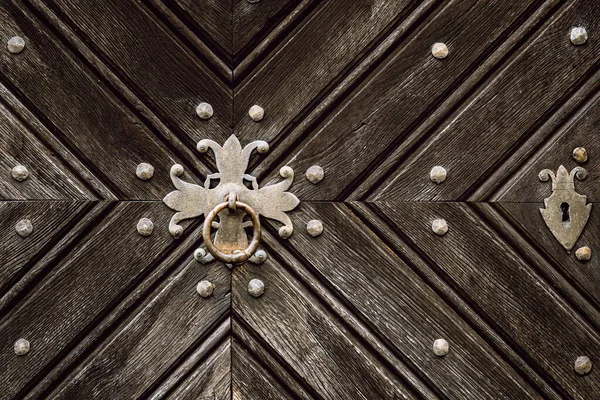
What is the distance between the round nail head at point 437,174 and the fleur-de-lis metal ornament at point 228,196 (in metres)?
0.29

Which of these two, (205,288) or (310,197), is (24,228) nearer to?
(205,288)

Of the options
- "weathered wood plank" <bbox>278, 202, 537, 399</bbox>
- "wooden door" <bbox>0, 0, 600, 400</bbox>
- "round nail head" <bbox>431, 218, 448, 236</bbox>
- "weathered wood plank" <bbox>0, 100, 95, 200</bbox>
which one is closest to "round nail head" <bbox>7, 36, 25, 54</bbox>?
"wooden door" <bbox>0, 0, 600, 400</bbox>

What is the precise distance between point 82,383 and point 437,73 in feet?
3.16

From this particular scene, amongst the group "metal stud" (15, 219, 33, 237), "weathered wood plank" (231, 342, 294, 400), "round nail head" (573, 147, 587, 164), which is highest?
"metal stud" (15, 219, 33, 237)

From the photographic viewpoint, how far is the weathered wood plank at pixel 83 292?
182cm

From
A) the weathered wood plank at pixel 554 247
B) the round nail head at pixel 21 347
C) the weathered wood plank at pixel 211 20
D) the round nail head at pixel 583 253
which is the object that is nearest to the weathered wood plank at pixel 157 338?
the round nail head at pixel 21 347

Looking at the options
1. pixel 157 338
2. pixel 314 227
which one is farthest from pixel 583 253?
pixel 157 338

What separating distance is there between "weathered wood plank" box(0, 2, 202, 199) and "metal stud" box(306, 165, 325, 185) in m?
0.28

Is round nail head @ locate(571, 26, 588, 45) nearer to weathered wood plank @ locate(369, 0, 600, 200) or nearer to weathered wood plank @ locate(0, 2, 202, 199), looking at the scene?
weathered wood plank @ locate(369, 0, 600, 200)

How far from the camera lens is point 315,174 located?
1848 millimetres

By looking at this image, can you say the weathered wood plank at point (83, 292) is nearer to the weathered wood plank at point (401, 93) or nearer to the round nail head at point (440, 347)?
the weathered wood plank at point (401, 93)

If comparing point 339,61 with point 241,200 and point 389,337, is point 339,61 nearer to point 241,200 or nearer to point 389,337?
point 241,200

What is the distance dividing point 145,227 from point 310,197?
1.12 feet

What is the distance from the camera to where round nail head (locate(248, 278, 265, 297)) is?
1822 millimetres
